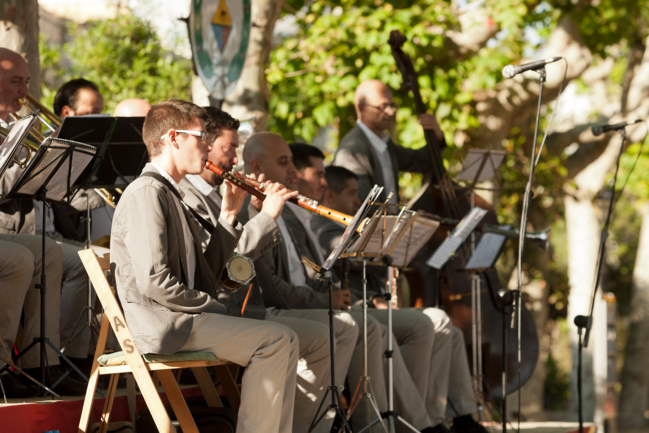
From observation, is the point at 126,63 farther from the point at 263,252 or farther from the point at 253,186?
the point at 263,252

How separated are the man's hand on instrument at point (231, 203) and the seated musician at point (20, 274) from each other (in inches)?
39.4

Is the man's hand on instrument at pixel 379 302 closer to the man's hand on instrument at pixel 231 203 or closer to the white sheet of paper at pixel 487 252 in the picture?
the white sheet of paper at pixel 487 252

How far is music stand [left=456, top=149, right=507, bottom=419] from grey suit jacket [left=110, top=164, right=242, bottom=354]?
260cm

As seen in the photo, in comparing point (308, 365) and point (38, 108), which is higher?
point (38, 108)

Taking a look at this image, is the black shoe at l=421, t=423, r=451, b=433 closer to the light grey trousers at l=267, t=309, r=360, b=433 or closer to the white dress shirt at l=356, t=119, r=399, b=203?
the light grey trousers at l=267, t=309, r=360, b=433

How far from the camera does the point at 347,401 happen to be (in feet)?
14.7

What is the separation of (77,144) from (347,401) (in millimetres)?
2204

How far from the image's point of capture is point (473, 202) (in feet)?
18.8

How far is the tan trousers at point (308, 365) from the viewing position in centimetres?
370

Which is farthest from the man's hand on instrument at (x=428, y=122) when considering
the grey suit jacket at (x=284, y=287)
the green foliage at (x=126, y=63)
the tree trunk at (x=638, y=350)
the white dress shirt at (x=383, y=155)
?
the tree trunk at (x=638, y=350)

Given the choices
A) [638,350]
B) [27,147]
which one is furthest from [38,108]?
[638,350]

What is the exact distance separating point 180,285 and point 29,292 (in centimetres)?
128

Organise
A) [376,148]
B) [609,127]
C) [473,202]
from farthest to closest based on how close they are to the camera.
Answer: [376,148]
[473,202]
[609,127]

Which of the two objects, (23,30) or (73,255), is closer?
(73,255)
